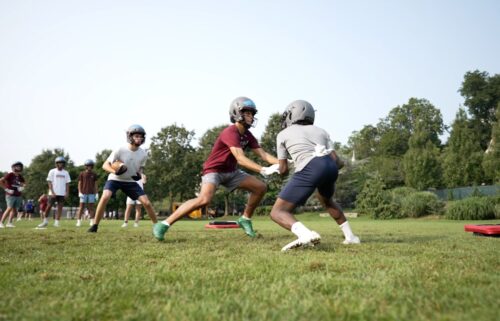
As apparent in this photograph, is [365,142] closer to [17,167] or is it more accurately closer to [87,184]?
[87,184]

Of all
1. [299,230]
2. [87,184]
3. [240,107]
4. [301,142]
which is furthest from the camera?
[87,184]

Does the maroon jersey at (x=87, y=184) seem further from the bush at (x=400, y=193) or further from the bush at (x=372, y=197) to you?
the bush at (x=400, y=193)

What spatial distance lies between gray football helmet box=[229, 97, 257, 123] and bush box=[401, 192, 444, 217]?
78.6 ft

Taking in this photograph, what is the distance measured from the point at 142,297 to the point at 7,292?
0.99 meters

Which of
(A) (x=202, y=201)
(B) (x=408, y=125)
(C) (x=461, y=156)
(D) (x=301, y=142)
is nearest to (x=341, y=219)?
(D) (x=301, y=142)

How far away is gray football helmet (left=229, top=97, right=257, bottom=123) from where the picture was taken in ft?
23.3

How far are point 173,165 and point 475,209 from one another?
42459 millimetres

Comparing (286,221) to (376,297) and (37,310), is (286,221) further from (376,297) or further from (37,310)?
(37,310)

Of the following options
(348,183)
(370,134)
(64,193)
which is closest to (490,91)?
(370,134)

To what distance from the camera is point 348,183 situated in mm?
52469

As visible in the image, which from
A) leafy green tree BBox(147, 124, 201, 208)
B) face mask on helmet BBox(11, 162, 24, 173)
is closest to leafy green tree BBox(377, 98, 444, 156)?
leafy green tree BBox(147, 124, 201, 208)

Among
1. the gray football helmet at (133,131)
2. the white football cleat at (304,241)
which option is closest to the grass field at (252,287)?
the white football cleat at (304,241)

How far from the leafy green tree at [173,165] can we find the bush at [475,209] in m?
38.8

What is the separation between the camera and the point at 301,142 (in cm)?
570
